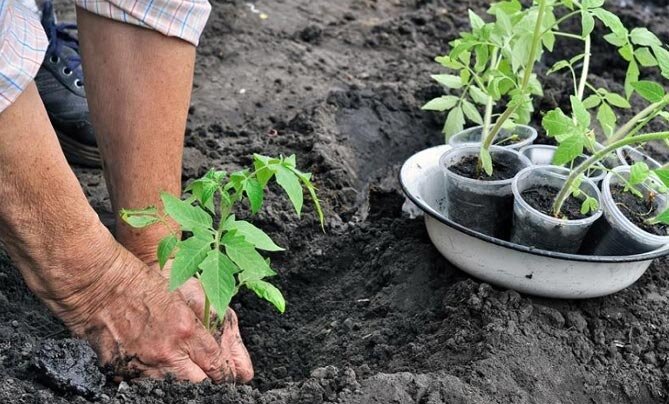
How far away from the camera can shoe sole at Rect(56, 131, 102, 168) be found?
10.4 feet

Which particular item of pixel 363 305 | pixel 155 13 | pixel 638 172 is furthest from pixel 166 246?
pixel 638 172

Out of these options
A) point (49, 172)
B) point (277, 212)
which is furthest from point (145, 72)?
point (277, 212)

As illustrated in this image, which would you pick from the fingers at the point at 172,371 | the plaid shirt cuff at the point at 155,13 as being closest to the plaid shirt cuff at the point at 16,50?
the plaid shirt cuff at the point at 155,13

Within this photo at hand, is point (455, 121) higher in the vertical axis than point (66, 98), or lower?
higher

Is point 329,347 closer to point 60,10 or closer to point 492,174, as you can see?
point 492,174

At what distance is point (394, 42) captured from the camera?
4164 millimetres

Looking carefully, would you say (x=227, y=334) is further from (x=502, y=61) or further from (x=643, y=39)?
(x=643, y=39)

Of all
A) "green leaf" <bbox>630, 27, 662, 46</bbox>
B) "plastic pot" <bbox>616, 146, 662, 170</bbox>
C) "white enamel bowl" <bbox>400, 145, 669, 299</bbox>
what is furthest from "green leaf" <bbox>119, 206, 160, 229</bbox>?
"plastic pot" <bbox>616, 146, 662, 170</bbox>

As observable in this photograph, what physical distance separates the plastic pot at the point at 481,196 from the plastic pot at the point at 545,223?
7 cm

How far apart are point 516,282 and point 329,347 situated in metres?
0.52

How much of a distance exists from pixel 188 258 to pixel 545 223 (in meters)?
0.95

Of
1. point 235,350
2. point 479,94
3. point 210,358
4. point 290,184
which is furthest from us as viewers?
point 479,94

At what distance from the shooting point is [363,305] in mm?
2445

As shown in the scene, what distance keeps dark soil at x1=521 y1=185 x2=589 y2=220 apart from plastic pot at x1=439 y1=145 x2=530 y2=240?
68 mm
